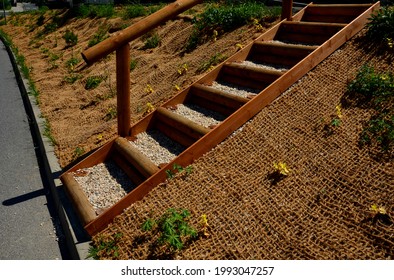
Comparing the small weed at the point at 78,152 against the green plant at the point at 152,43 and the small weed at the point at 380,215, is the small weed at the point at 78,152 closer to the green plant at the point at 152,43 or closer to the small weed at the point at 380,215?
the small weed at the point at 380,215

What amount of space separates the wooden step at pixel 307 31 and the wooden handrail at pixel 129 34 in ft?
6.51

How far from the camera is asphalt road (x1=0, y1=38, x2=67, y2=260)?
156 inches

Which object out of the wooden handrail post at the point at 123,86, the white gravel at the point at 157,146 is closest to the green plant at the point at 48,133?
the wooden handrail post at the point at 123,86

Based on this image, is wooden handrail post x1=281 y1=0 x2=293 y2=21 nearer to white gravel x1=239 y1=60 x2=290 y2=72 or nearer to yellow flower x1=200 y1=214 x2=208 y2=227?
white gravel x1=239 y1=60 x2=290 y2=72

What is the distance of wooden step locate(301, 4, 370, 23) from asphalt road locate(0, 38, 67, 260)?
16.9ft

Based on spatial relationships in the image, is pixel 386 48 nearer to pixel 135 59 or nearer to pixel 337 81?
pixel 337 81

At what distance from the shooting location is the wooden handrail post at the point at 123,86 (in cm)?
488

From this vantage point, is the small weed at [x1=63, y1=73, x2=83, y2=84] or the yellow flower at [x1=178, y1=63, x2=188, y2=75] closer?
the yellow flower at [x1=178, y1=63, x2=188, y2=75]

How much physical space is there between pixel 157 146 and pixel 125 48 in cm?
131

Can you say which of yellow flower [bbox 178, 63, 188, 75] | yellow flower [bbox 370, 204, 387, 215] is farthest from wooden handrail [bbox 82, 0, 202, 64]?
yellow flower [bbox 370, 204, 387, 215]

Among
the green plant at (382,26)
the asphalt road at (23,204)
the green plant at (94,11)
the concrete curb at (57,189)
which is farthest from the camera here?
the green plant at (94,11)

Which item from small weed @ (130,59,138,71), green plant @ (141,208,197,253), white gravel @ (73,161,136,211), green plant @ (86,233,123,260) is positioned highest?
green plant @ (141,208,197,253)

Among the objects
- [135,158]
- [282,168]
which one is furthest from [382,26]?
[135,158]

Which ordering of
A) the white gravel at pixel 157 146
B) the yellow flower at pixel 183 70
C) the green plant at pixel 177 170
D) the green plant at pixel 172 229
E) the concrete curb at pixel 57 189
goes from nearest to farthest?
1. the green plant at pixel 172 229
2. the concrete curb at pixel 57 189
3. the green plant at pixel 177 170
4. the white gravel at pixel 157 146
5. the yellow flower at pixel 183 70
